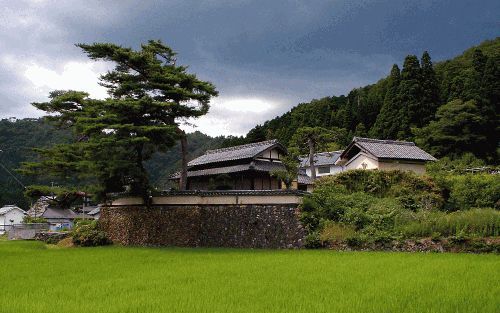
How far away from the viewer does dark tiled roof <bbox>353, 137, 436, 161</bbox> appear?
99.6 ft

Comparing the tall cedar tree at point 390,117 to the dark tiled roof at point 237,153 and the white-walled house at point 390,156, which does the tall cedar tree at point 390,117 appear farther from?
the dark tiled roof at point 237,153

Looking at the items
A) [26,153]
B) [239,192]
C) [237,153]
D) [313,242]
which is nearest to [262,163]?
[237,153]

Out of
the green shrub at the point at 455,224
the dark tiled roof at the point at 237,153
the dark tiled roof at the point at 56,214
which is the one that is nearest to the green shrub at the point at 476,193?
the green shrub at the point at 455,224

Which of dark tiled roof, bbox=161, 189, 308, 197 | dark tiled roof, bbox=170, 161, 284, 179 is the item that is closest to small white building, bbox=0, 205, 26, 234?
dark tiled roof, bbox=170, 161, 284, 179

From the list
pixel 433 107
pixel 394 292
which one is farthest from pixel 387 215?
pixel 433 107

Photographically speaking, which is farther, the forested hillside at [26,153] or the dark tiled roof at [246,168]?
the forested hillside at [26,153]

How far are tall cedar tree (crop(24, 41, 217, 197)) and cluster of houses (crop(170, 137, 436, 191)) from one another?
7.60 m

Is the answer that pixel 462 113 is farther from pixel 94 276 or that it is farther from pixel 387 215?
pixel 94 276

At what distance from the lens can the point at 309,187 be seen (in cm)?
3488

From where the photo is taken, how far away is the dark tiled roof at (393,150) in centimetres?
3034

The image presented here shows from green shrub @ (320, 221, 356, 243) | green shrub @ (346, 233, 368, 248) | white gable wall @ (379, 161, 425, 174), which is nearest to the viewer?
green shrub @ (346, 233, 368, 248)

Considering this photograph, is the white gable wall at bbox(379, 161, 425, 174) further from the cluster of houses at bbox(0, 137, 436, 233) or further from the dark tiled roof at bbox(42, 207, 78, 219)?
the dark tiled roof at bbox(42, 207, 78, 219)

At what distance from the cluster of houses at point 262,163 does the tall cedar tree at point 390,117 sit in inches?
379

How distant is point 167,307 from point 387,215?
12.0 meters
